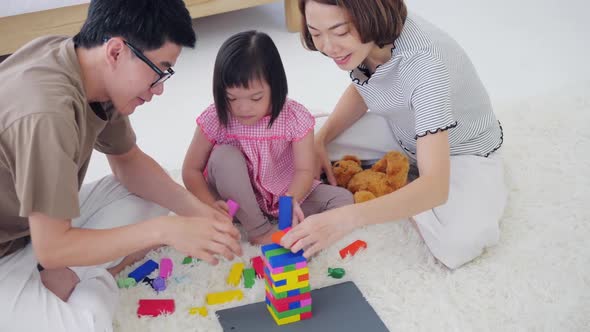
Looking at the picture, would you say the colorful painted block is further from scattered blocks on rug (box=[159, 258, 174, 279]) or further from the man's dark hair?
the man's dark hair

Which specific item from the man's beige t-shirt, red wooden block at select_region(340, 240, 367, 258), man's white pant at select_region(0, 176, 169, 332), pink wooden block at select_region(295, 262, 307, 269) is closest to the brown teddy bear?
red wooden block at select_region(340, 240, 367, 258)

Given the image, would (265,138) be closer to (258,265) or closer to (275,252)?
(258,265)

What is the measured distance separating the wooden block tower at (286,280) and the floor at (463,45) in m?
0.82

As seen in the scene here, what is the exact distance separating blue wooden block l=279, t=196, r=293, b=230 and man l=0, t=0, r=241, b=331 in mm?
107

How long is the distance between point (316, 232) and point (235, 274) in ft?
1.12

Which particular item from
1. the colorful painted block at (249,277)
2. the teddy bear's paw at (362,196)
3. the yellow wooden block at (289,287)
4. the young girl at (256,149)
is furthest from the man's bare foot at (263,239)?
the yellow wooden block at (289,287)

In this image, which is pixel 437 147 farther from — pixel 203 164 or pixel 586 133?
A: pixel 586 133

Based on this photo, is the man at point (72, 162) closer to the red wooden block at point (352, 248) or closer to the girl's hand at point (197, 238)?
the girl's hand at point (197, 238)

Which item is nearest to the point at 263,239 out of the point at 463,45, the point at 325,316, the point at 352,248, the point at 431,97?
the point at 352,248

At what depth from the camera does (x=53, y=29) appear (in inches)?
106

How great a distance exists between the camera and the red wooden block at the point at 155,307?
4.81 ft

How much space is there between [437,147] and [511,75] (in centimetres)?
129

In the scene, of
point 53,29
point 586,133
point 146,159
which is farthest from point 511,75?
point 53,29

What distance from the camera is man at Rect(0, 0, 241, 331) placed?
1126mm
